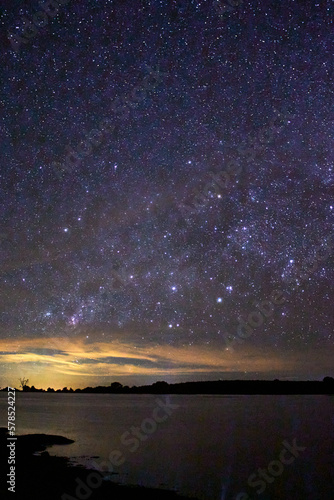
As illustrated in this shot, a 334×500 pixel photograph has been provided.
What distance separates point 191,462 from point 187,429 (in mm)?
19838

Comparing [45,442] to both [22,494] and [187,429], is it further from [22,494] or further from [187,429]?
[187,429]

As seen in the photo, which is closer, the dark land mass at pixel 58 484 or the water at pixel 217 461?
the dark land mass at pixel 58 484

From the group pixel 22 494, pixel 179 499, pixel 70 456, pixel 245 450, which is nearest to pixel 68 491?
pixel 22 494

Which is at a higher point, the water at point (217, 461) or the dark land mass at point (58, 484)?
the dark land mass at point (58, 484)

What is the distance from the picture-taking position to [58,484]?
15875mm

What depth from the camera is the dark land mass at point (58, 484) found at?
572 inches

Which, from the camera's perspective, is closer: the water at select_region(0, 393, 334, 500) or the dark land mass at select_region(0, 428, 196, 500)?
the dark land mass at select_region(0, 428, 196, 500)

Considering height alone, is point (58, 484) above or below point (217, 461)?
above

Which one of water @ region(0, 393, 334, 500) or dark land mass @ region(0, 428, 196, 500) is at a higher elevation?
dark land mass @ region(0, 428, 196, 500)

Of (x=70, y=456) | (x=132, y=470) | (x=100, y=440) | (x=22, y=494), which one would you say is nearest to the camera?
(x=22, y=494)

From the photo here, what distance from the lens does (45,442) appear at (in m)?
28.5

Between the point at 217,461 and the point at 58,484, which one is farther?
the point at 217,461

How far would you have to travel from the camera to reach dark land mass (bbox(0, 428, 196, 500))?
14.5m

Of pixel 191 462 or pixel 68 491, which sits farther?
pixel 191 462
